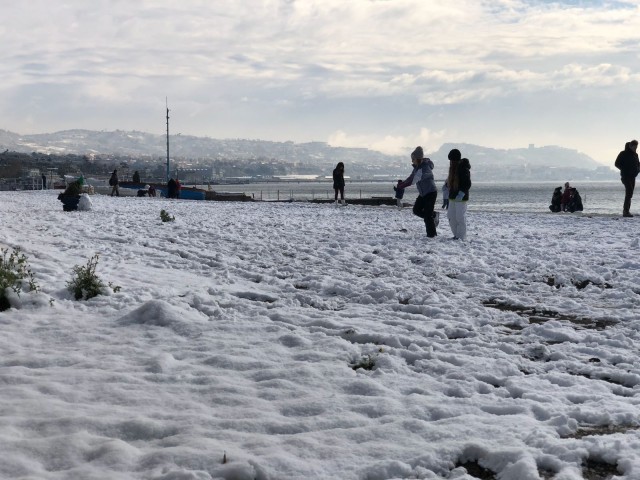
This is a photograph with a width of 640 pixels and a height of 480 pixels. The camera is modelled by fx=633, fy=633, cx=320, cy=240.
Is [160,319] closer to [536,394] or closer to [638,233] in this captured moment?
[536,394]

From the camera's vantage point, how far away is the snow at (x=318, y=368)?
350cm

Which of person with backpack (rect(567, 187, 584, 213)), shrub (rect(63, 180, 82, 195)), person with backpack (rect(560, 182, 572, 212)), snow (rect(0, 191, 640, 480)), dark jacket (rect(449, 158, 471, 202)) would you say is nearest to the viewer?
snow (rect(0, 191, 640, 480))

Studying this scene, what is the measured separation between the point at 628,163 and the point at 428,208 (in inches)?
332

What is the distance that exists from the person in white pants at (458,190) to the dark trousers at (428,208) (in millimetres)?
402

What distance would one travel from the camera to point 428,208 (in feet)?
44.7

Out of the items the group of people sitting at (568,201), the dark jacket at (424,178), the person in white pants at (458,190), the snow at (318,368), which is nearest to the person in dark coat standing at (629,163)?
the person in white pants at (458,190)

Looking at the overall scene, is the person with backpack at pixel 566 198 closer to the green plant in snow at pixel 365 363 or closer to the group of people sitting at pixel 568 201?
the group of people sitting at pixel 568 201

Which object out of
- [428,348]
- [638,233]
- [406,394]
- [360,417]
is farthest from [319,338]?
[638,233]

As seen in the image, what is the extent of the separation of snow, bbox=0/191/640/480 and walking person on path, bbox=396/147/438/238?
129 inches

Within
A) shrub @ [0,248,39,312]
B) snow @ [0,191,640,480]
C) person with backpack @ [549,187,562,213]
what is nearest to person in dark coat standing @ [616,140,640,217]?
snow @ [0,191,640,480]

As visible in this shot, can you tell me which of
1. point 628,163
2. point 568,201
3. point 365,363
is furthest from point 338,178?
point 365,363

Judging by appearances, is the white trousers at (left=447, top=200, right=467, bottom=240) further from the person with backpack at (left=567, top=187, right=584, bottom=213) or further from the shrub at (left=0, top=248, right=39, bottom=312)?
the person with backpack at (left=567, top=187, right=584, bottom=213)

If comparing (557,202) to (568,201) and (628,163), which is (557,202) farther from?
(628,163)

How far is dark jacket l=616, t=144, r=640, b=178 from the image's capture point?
18.5 m
